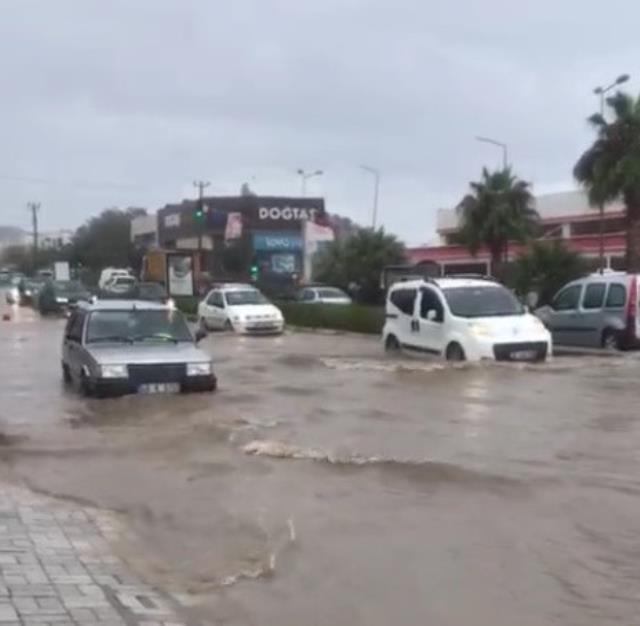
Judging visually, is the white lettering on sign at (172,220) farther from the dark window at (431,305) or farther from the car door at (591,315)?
the dark window at (431,305)

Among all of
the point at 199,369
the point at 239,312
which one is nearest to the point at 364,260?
the point at 239,312

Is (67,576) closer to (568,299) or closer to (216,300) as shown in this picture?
(568,299)

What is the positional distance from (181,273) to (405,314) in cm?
4200

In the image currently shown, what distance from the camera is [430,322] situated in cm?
2436

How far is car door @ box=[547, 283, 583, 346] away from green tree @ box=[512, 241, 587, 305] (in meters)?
14.4

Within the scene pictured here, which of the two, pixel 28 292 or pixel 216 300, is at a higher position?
pixel 216 300

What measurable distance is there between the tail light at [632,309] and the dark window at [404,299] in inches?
154

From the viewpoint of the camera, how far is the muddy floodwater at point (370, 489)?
7.95 meters

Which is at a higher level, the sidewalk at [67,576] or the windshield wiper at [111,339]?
the windshield wiper at [111,339]

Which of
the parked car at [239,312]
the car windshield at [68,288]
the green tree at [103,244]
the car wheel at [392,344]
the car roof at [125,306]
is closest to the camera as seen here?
the car roof at [125,306]

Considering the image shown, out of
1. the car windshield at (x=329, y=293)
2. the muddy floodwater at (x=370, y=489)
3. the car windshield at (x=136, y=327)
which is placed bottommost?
the muddy floodwater at (x=370, y=489)

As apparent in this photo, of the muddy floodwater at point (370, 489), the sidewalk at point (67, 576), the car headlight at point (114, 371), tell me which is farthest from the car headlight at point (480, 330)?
the sidewalk at point (67, 576)

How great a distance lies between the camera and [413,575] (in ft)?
27.5

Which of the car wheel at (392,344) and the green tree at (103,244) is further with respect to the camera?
the green tree at (103,244)
